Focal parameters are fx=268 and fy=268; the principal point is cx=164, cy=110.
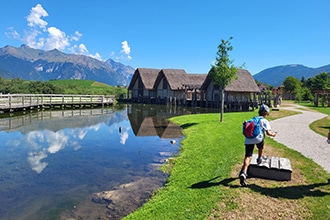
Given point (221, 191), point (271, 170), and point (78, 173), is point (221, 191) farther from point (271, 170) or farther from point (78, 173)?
point (78, 173)

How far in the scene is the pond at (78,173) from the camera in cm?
648

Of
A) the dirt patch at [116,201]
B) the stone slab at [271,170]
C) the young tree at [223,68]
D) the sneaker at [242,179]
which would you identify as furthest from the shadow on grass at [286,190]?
the young tree at [223,68]

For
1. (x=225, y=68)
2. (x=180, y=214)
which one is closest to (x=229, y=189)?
(x=180, y=214)

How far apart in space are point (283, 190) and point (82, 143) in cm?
1053

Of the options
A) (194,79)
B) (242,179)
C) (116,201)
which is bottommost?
(116,201)

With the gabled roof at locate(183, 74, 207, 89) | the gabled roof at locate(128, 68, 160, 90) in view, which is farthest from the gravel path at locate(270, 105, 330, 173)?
the gabled roof at locate(128, 68, 160, 90)

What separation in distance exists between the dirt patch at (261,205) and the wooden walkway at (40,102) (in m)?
25.8

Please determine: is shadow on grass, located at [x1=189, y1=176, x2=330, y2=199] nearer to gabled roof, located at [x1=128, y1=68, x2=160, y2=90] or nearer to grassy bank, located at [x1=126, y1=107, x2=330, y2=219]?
grassy bank, located at [x1=126, y1=107, x2=330, y2=219]

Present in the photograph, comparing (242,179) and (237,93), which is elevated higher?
(237,93)

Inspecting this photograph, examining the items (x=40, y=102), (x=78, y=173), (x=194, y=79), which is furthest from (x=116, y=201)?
(x=194, y=79)

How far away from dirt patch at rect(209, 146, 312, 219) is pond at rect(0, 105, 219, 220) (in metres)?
2.30

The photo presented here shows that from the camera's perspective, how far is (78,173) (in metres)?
9.08

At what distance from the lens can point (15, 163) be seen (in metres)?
10.0

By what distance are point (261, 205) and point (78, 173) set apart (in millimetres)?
6039
